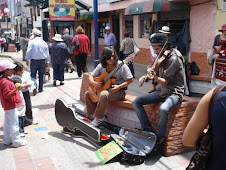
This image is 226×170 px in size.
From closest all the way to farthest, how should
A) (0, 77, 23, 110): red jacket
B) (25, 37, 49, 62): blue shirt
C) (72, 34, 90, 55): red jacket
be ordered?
(0, 77, 23, 110): red jacket, (25, 37, 49, 62): blue shirt, (72, 34, 90, 55): red jacket

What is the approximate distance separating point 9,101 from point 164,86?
7.44 ft

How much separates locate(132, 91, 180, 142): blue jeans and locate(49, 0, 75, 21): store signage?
9750 millimetres

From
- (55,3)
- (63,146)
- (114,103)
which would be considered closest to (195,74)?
(114,103)

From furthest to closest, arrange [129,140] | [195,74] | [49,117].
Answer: [195,74]
[49,117]
[129,140]

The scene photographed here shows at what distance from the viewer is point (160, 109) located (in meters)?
3.92

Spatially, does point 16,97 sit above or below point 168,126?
above

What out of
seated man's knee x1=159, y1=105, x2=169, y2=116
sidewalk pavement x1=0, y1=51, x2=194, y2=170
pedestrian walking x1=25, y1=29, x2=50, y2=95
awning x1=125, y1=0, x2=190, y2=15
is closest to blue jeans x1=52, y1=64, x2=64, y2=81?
pedestrian walking x1=25, y1=29, x2=50, y2=95

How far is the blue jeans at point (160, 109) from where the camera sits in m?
3.93

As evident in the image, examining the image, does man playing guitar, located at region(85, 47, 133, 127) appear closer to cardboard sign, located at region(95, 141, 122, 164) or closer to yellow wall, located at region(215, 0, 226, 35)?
cardboard sign, located at region(95, 141, 122, 164)

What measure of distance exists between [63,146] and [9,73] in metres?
1.38

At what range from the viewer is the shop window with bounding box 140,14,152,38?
43.9ft

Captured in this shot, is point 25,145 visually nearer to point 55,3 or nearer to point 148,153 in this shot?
point 148,153

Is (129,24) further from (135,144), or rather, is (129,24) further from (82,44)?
(135,144)

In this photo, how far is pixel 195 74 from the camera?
7465 mm
